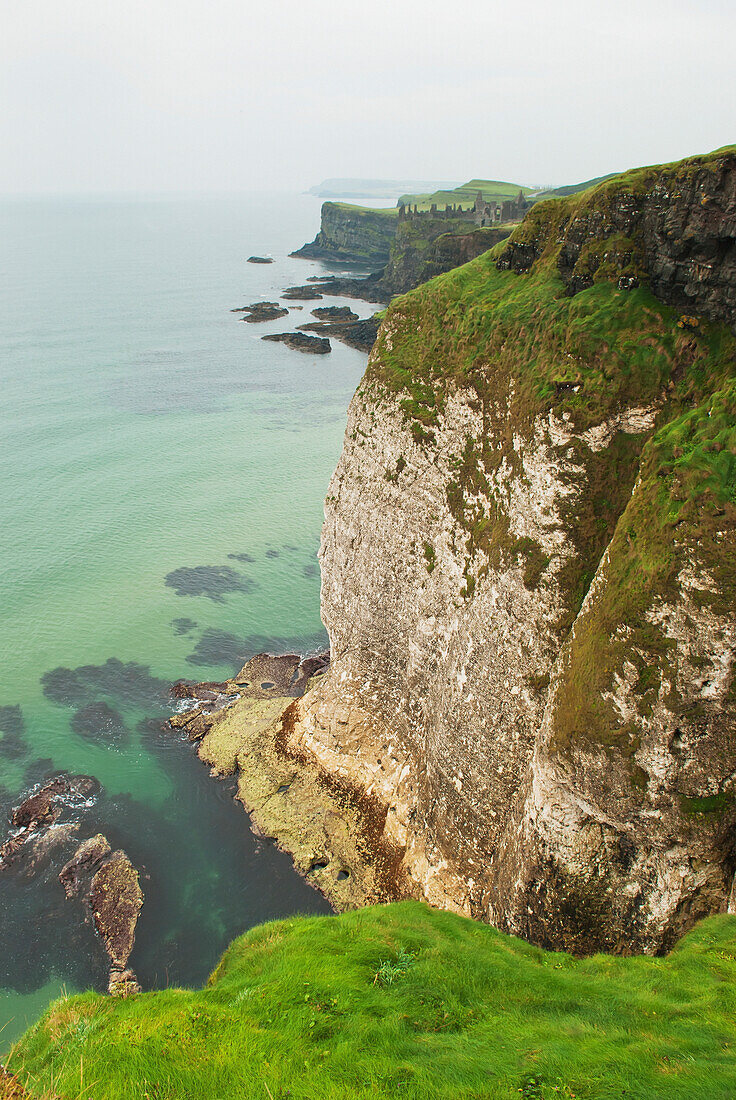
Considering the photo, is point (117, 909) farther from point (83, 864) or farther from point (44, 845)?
point (44, 845)

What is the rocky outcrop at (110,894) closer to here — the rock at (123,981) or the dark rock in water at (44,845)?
the rock at (123,981)

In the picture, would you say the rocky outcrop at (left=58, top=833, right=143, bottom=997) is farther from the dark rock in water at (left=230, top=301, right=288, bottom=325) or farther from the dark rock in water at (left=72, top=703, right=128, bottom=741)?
the dark rock in water at (left=230, top=301, right=288, bottom=325)

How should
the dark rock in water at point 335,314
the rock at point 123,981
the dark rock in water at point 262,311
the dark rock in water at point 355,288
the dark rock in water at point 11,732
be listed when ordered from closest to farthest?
the rock at point 123,981
the dark rock in water at point 11,732
the dark rock in water at point 335,314
the dark rock in water at point 262,311
the dark rock in water at point 355,288

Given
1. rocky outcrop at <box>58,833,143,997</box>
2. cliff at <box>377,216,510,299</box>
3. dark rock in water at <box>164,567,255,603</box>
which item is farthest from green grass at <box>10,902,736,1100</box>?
cliff at <box>377,216,510,299</box>

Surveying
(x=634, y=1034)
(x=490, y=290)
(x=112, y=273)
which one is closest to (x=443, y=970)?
(x=634, y=1034)

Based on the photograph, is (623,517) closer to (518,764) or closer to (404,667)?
(518,764)

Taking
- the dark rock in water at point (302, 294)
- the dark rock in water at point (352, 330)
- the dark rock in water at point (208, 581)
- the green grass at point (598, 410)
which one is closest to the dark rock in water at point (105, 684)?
the dark rock in water at point (208, 581)
